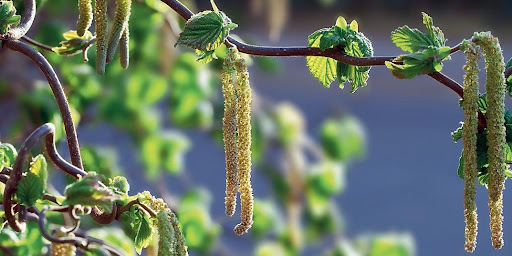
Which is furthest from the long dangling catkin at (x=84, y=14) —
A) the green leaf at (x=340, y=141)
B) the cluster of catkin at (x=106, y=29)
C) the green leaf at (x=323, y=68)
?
the green leaf at (x=340, y=141)

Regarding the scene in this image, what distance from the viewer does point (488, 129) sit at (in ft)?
1.40

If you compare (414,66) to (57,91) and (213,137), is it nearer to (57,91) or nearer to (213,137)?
(57,91)

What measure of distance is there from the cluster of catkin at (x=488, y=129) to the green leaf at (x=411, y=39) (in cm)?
4

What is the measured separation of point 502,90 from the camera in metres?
0.41

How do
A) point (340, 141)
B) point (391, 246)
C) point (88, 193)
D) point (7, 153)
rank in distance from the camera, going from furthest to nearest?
point (340, 141)
point (391, 246)
point (7, 153)
point (88, 193)

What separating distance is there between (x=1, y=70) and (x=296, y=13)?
129 inches

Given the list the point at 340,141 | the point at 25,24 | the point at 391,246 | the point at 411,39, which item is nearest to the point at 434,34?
the point at 411,39

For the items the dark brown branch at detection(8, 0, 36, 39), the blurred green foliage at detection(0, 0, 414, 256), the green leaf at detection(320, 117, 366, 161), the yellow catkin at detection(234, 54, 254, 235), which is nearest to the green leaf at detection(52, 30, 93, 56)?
the dark brown branch at detection(8, 0, 36, 39)

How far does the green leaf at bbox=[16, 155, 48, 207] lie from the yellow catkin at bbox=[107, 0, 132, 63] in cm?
8

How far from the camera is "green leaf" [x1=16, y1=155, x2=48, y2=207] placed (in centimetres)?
40

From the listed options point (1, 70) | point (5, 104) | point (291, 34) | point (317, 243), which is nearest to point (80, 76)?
point (1, 70)

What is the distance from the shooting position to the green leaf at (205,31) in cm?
44

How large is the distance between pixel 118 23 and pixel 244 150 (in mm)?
93

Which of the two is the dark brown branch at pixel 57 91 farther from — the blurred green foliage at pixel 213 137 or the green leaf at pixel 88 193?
the blurred green foliage at pixel 213 137
